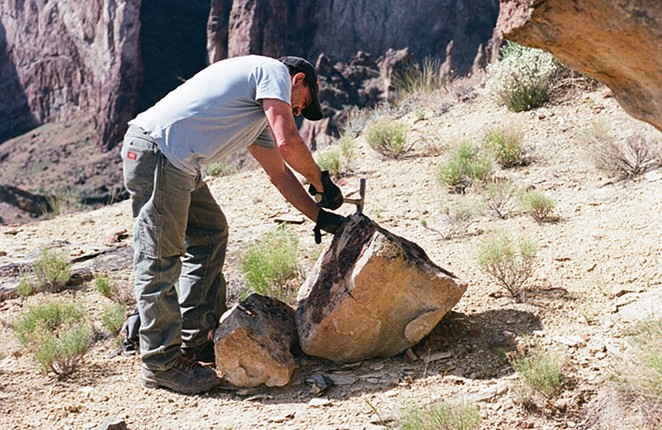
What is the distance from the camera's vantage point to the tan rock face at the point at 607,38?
271cm

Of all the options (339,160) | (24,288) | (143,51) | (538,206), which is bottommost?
(143,51)

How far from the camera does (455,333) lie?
4168 millimetres

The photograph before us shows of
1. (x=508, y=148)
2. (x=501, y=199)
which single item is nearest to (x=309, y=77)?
(x=501, y=199)

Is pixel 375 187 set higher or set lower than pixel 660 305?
lower

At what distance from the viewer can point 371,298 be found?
12.9ft

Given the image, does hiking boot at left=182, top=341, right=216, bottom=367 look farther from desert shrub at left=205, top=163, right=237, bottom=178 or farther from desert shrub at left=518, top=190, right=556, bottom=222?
desert shrub at left=205, top=163, right=237, bottom=178

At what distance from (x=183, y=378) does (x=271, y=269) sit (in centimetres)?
129

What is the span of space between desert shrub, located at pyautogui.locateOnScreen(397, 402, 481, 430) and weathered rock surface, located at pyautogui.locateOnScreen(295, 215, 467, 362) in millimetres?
793

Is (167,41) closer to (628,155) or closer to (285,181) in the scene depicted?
(628,155)

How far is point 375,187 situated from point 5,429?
4712mm

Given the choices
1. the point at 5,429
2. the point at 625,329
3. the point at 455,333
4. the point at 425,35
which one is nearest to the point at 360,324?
the point at 455,333

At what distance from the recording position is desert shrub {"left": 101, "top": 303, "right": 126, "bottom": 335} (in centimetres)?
494

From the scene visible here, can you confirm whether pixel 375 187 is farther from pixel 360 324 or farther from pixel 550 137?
pixel 360 324

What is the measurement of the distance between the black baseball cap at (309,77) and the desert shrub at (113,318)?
183 cm
